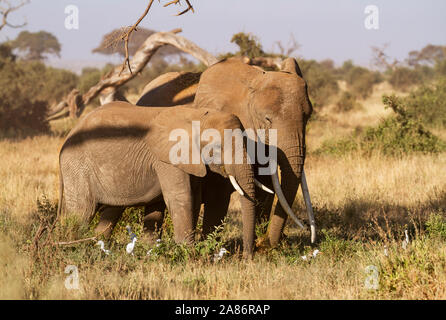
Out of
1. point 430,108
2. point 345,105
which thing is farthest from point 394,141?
point 345,105

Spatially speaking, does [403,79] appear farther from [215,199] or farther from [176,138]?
[176,138]

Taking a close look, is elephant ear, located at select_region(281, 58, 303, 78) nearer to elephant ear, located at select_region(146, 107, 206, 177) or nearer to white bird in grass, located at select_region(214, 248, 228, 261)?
elephant ear, located at select_region(146, 107, 206, 177)

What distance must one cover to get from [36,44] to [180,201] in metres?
64.3

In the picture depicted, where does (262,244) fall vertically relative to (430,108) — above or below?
below

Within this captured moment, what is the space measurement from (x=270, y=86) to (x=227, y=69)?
0.86m

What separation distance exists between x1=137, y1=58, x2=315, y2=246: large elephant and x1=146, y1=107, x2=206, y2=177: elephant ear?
72 cm

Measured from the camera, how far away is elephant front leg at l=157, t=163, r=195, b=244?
6.82 metres

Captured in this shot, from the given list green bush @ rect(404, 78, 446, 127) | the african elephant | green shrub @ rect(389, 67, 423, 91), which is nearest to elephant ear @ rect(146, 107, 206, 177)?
the african elephant

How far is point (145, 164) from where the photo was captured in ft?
23.5

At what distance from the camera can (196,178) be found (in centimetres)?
705
